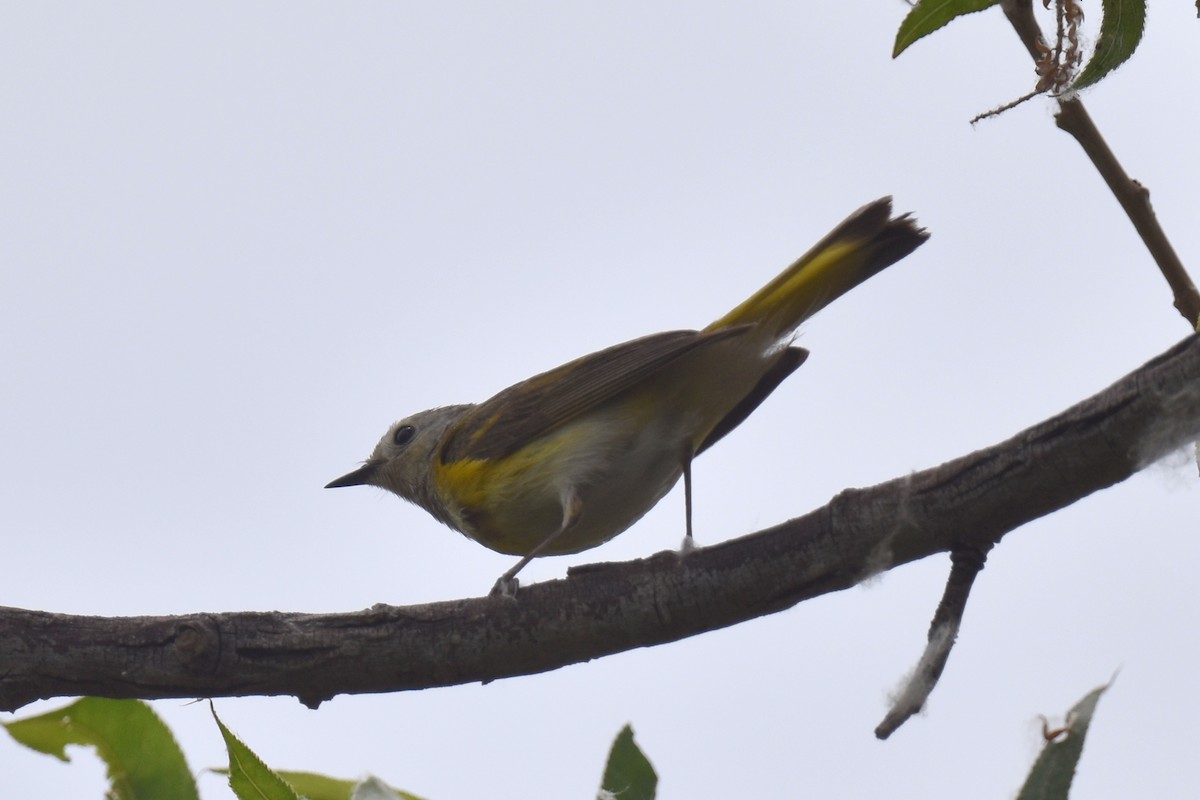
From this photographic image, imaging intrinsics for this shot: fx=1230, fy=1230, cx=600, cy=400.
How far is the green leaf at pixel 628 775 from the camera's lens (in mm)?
2439

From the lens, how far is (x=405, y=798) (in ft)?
8.45

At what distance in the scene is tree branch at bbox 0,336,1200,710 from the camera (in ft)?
9.33

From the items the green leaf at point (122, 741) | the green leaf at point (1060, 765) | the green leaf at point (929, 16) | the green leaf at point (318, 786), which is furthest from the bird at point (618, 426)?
the green leaf at point (1060, 765)

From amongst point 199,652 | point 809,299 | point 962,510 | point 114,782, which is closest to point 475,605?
point 199,652

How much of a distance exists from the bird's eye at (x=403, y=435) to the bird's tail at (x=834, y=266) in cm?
222

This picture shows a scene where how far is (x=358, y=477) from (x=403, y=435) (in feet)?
1.13

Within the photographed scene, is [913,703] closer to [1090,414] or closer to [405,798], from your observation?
[1090,414]

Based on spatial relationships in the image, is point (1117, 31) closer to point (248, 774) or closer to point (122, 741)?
point (248, 774)

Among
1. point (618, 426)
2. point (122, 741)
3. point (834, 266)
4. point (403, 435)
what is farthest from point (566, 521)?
point (122, 741)

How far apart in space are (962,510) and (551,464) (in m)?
2.40

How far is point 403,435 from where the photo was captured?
20.7 ft

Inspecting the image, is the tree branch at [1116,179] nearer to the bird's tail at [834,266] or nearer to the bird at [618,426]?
the bird's tail at [834,266]

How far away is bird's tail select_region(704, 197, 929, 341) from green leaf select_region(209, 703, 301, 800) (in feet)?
8.64

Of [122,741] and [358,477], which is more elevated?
[358,477]
